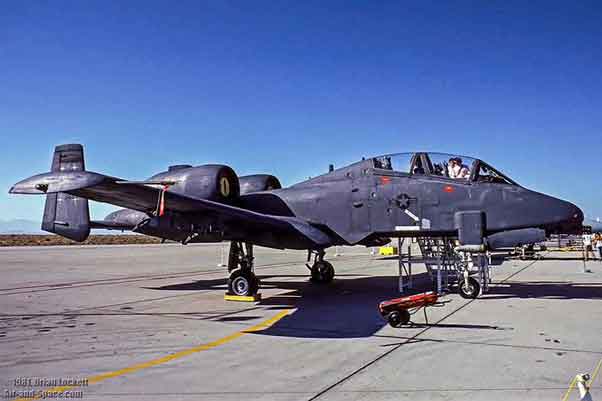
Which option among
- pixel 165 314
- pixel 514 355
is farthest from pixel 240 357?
pixel 165 314

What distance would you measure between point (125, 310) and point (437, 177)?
743 centimetres

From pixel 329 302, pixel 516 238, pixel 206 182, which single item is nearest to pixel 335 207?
pixel 329 302

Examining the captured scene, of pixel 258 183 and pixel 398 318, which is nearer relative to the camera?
pixel 398 318

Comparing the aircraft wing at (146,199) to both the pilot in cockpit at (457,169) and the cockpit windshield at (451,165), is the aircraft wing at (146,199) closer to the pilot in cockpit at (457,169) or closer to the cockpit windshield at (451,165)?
the cockpit windshield at (451,165)

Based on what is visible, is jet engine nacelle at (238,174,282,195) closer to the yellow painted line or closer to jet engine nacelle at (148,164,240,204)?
jet engine nacelle at (148,164,240,204)

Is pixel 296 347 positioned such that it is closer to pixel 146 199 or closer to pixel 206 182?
pixel 146 199

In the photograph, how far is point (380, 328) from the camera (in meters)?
7.72

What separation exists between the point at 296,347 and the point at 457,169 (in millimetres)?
6315

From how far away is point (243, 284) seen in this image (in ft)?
37.7

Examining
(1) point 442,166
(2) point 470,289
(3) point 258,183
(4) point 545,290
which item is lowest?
(4) point 545,290

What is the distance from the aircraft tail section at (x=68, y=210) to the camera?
12.1 m

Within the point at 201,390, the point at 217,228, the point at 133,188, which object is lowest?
the point at 201,390

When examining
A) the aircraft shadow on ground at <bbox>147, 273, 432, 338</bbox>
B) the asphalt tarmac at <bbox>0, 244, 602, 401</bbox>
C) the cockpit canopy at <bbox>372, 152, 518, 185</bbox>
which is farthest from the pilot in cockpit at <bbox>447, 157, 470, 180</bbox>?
the aircraft shadow on ground at <bbox>147, 273, 432, 338</bbox>

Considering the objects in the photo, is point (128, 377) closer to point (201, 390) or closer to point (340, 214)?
Result: point (201, 390)
